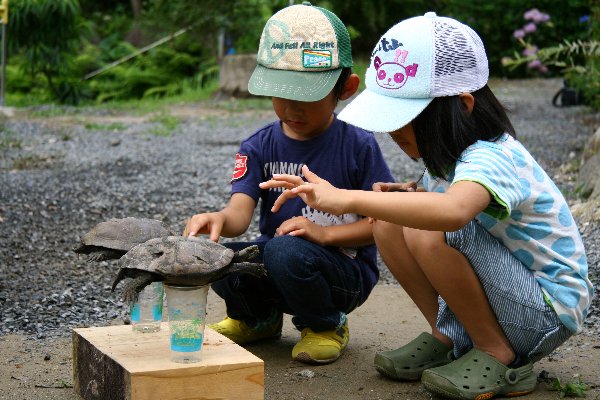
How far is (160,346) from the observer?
252cm

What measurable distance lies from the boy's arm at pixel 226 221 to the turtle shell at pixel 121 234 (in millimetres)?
184

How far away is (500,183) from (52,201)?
3.85 m

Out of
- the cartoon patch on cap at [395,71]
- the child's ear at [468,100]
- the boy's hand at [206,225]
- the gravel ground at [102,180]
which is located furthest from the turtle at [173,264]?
the gravel ground at [102,180]

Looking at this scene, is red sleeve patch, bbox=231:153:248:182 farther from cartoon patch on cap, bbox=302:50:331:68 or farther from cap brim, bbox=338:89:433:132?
cap brim, bbox=338:89:433:132

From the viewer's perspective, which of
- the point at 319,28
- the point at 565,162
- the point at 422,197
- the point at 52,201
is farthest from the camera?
the point at 565,162

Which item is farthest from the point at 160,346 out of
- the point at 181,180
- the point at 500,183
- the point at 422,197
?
the point at 181,180

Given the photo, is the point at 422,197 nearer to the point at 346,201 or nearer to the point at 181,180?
the point at 346,201

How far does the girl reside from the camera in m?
2.45

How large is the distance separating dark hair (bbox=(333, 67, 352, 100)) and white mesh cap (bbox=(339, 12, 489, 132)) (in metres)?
0.51

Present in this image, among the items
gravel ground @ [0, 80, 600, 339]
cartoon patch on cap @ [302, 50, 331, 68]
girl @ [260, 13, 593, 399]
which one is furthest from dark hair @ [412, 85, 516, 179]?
gravel ground @ [0, 80, 600, 339]

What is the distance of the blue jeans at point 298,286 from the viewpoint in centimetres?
284

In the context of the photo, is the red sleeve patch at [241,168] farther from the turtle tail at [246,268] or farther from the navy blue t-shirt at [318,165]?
the turtle tail at [246,268]

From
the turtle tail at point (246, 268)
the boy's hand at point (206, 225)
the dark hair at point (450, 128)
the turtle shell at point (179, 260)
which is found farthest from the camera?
the boy's hand at point (206, 225)

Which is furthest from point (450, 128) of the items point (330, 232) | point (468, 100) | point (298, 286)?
point (298, 286)
